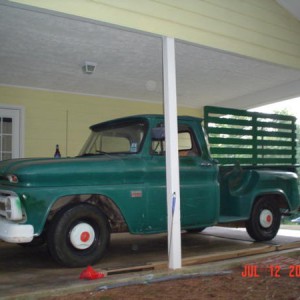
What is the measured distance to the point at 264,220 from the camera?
7301 millimetres

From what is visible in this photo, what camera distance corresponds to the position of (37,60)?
7547 millimetres

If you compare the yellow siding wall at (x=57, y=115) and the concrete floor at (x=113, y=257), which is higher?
the yellow siding wall at (x=57, y=115)

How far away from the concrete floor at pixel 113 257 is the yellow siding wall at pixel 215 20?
2.84 metres

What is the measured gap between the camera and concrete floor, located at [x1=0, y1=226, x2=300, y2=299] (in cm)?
434

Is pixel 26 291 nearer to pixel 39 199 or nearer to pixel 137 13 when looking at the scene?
pixel 39 199

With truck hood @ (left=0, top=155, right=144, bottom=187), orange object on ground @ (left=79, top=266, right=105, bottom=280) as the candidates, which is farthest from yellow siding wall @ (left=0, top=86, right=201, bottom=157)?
orange object on ground @ (left=79, top=266, right=105, bottom=280)

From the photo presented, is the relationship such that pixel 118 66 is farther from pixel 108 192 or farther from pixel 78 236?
pixel 78 236

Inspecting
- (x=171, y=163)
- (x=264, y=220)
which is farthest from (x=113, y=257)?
(x=264, y=220)

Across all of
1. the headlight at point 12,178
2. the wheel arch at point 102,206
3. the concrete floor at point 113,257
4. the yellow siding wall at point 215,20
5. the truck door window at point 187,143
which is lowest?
the concrete floor at point 113,257

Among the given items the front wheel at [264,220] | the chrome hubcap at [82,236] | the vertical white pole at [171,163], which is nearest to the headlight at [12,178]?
the chrome hubcap at [82,236]

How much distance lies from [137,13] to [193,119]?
2102mm

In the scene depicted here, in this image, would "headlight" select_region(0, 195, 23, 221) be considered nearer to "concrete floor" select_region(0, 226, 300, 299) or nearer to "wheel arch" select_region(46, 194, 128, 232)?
"wheel arch" select_region(46, 194, 128, 232)

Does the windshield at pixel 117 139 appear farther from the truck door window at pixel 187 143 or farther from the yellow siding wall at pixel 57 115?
the yellow siding wall at pixel 57 115

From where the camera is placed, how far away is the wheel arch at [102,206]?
523 centimetres
